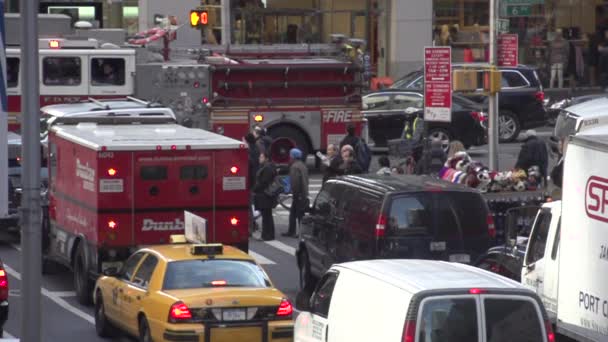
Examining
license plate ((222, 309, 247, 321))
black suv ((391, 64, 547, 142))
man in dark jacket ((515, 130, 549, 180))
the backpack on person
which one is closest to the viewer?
license plate ((222, 309, 247, 321))

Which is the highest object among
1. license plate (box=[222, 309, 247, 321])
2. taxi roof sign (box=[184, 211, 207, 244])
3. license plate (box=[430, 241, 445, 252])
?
taxi roof sign (box=[184, 211, 207, 244])

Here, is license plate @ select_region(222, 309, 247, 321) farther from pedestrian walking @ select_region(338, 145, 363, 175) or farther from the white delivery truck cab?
pedestrian walking @ select_region(338, 145, 363, 175)

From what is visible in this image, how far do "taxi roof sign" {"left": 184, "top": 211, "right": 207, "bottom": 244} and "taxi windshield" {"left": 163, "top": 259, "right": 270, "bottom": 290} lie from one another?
4.92 ft

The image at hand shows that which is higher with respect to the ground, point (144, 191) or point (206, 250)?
point (144, 191)

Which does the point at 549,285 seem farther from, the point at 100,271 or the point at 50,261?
the point at 50,261

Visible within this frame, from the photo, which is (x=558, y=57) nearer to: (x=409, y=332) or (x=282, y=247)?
(x=282, y=247)

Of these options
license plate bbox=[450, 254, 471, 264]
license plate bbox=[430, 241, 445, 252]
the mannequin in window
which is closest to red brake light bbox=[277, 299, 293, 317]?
license plate bbox=[430, 241, 445, 252]

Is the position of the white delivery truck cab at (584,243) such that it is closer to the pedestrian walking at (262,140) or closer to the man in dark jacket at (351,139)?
the pedestrian walking at (262,140)

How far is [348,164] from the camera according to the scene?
25.5 metres

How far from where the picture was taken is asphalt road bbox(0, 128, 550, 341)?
1823 cm

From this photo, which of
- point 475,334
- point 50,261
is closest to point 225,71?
point 50,261

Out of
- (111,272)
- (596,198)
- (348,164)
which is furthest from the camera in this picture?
(348,164)

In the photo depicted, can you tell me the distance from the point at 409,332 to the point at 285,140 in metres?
21.2

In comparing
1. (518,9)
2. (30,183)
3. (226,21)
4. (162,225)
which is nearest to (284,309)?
(30,183)
